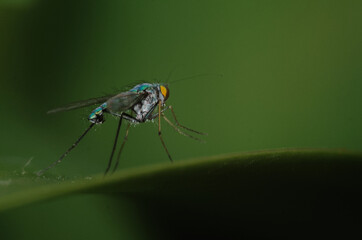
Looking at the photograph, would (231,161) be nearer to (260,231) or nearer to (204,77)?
(260,231)

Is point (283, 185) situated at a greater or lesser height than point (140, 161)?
lesser

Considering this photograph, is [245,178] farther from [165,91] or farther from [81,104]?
[165,91]

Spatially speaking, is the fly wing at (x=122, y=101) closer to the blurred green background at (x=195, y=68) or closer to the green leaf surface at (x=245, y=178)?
the blurred green background at (x=195, y=68)

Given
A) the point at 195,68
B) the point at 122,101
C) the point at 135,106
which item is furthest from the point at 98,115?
the point at 195,68

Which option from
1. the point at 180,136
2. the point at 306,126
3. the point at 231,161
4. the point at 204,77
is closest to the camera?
the point at 231,161

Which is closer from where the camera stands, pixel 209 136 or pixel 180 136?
pixel 209 136

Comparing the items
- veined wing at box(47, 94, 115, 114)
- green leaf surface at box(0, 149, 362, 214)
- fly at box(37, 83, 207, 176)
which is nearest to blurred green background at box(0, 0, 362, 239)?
veined wing at box(47, 94, 115, 114)

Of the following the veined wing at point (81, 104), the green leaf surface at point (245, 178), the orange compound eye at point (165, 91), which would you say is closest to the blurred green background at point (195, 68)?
the veined wing at point (81, 104)

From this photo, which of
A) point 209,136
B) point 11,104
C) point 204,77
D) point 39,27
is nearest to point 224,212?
point 209,136
